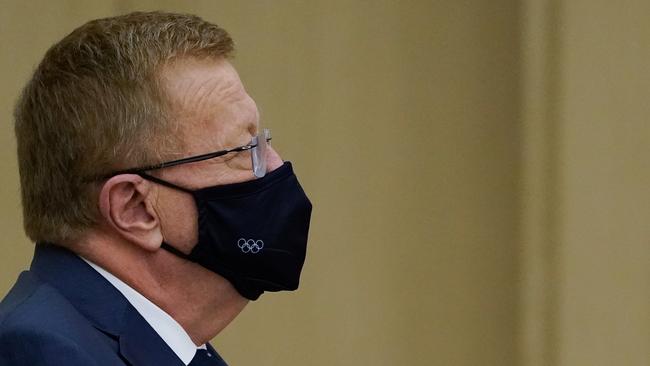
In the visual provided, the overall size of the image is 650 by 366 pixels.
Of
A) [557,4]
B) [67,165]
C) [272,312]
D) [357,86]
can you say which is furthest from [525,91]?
[67,165]

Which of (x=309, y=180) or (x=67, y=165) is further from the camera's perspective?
(x=309, y=180)

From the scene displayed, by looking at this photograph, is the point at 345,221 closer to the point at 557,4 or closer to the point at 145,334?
the point at 557,4

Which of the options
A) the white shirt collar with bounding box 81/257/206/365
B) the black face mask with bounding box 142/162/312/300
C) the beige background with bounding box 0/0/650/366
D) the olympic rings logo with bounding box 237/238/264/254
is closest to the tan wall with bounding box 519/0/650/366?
the beige background with bounding box 0/0/650/366

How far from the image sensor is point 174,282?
2.06 meters

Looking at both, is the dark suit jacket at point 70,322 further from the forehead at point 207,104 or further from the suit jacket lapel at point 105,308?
the forehead at point 207,104

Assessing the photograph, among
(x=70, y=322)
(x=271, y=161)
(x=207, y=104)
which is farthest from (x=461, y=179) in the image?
(x=70, y=322)

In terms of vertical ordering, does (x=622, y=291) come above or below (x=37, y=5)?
below

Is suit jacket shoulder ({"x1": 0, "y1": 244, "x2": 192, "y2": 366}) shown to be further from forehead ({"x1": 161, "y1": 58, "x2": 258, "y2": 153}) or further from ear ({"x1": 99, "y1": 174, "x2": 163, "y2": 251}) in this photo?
forehead ({"x1": 161, "y1": 58, "x2": 258, "y2": 153})

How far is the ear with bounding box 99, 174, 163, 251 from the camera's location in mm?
2018

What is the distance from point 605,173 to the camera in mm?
3973

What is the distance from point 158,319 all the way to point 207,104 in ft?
1.20

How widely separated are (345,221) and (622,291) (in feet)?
2.99

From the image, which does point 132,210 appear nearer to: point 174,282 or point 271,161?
point 174,282

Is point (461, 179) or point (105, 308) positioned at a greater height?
point (105, 308)
